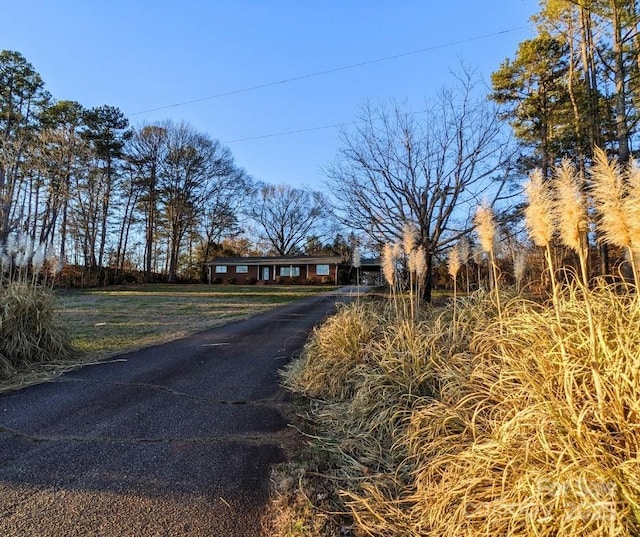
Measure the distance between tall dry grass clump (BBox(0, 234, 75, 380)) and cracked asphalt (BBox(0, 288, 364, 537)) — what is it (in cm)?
73

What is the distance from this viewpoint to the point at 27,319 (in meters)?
4.97

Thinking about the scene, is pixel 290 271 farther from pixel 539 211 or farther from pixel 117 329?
pixel 539 211

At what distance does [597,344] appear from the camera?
1636 mm

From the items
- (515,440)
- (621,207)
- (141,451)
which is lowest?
(141,451)

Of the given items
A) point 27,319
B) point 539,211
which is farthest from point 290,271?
point 539,211

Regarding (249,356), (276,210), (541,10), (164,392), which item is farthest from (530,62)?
(276,210)

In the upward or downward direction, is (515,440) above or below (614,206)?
below

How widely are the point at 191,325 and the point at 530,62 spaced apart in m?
16.0

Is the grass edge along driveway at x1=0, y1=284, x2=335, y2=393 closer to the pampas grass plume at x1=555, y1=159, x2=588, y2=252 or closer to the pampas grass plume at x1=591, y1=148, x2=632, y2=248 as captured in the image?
the pampas grass plume at x1=555, y1=159, x2=588, y2=252

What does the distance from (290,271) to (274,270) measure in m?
1.74

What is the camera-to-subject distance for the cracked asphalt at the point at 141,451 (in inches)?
74.2

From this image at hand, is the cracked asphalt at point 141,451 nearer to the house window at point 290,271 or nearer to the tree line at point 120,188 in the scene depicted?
the tree line at point 120,188

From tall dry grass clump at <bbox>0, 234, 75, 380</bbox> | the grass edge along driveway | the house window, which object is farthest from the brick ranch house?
tall dry grass clump at <bbox>0, 234, 75, 380</bbox>

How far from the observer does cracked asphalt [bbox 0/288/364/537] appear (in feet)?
6.18
